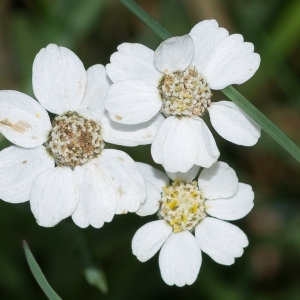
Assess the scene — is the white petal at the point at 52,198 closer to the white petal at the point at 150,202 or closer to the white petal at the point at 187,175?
the white petal at the point at 150,202

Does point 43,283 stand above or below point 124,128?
below

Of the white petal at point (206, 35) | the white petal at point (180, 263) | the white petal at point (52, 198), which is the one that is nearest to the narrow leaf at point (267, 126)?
the white petal at point (206, 35)

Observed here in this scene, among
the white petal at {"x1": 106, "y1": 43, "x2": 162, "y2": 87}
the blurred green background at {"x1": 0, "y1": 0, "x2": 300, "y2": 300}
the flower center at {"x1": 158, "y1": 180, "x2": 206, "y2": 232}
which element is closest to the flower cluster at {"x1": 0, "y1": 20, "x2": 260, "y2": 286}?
the white petal at {"x1": 106, "y1": 43, "x2": 162, "y2": 87}

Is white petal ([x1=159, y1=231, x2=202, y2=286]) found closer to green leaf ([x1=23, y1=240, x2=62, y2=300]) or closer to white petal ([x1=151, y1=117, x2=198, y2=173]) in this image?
white petal ([x1=151, y1=117, x2=198, y2=173])

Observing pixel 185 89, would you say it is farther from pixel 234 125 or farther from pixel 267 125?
pixel 267 125

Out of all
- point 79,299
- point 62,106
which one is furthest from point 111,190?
point 79,299

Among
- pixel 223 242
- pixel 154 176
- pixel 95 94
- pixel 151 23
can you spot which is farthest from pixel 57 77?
pixel 223 242
